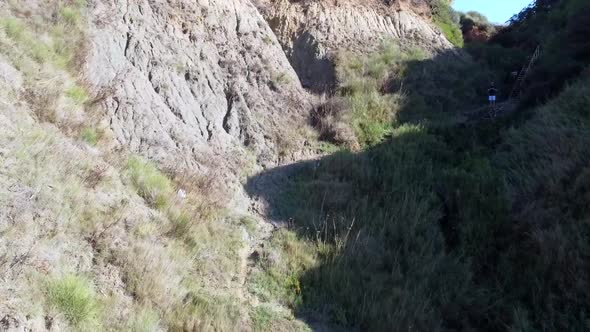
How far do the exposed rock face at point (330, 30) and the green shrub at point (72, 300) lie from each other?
1024 centimetres

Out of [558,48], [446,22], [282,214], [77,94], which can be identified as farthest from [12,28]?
[446,22]

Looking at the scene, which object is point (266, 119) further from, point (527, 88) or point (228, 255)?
point (527, 88)

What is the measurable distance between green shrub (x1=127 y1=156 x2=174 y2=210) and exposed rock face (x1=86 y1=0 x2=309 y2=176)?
696mm

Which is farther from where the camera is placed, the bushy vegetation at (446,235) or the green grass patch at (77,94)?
the green grass patch at (77,94)

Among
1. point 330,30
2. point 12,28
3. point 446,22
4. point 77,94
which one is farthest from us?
point 446,22

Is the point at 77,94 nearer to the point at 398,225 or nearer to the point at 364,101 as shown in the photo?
the point at 398,225

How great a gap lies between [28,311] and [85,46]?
19.9 feet

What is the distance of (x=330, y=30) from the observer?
1616 centimetres

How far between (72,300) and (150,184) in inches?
116

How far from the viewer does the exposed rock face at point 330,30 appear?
1543 cm

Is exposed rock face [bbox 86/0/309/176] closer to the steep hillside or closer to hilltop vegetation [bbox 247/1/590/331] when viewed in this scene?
the steep hillside

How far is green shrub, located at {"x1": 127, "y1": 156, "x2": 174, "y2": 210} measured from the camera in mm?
7742

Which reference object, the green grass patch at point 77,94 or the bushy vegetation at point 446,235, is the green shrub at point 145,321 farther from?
the green grass patch at point 77,94

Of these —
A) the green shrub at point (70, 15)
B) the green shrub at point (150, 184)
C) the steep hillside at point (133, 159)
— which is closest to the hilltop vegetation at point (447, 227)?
the steep hillside at point (133, 159)
